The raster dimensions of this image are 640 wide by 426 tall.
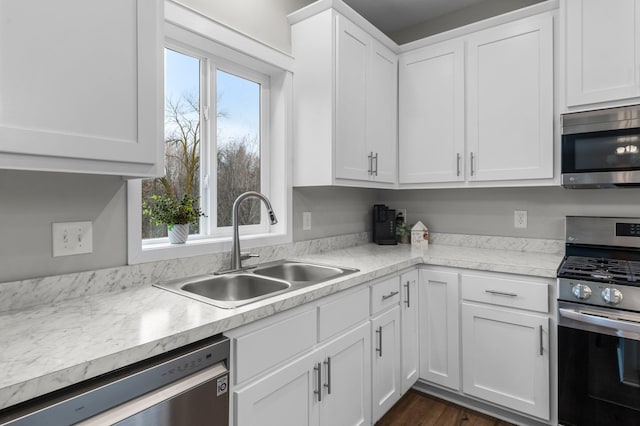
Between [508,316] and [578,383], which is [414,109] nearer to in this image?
[508,316]

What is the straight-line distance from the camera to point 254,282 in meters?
1.70

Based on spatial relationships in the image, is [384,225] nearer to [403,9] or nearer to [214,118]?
[214,118]

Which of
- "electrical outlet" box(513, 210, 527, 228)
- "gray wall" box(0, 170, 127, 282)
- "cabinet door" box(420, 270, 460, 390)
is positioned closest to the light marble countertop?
"gray wall" box(0, 170, 127, 282)

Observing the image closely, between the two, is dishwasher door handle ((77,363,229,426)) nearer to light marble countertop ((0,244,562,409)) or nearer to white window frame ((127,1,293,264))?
light marble countertop ((0,244,562,409))

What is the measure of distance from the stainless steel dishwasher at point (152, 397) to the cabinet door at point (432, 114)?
75.5 inches

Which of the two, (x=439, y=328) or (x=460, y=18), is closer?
(x=439, y=328)

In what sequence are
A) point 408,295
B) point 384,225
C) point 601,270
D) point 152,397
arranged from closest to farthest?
point 152,397 < point 601,270 < point 408,295 < point 384,225

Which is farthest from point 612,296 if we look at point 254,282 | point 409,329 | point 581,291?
point 254,282

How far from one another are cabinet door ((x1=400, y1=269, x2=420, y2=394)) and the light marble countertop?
55 cm

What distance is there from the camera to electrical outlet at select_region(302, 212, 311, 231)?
231 centimetres

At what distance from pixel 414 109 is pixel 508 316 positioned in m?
1.49

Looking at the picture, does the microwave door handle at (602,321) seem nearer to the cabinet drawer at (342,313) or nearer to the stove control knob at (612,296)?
the stove control knob at (612,296)

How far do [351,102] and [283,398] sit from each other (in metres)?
1.63

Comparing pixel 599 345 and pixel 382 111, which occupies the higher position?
pixel 382 111
